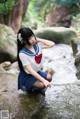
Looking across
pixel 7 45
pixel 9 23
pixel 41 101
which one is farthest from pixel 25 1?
pixel 41 101

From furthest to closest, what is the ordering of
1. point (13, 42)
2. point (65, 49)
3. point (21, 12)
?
point (21, 12) → point (65, 49) → point (13, 42)

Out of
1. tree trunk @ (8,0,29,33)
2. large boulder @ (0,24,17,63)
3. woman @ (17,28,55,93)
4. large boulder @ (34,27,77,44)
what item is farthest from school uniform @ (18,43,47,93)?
tree trunk @ (8,0,29,33)

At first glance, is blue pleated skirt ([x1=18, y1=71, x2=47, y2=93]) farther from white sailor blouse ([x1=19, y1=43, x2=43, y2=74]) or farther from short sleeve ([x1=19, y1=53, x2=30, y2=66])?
short sleeve ([x1=19, y1=53, x2=30, y2=66])

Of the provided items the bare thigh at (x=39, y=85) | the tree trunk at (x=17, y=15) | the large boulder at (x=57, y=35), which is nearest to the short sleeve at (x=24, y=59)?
the bare thigh at (x=39, y=85)

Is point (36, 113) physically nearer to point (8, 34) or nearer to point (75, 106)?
point (75, 106)

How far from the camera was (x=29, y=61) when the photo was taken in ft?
11.1

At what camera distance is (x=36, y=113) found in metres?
3.32

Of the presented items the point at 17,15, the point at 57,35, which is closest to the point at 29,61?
the point at 57,35

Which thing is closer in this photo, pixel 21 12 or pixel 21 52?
pixel 21 52

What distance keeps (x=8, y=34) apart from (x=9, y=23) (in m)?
3.43

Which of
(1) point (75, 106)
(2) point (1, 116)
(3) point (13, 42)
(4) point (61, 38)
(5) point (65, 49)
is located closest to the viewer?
(2) point (1, 116)

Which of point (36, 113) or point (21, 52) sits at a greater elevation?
point (21, 52)

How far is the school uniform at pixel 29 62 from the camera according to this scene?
3.36 meters

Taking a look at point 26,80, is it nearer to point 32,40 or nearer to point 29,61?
point 29,61
